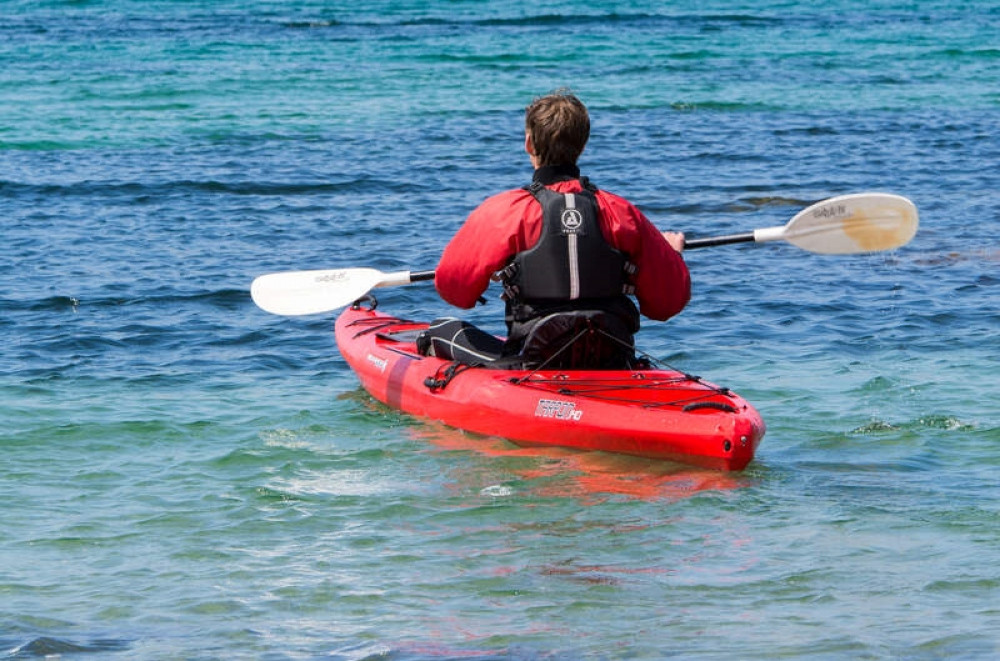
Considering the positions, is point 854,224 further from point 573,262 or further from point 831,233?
point 573,262

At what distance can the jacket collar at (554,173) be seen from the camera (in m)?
5.97

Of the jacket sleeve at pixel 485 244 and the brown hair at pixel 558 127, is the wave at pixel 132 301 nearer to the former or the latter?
the jacket sleeve at pixel 485 244

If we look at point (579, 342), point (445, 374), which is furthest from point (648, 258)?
point (445, 374)

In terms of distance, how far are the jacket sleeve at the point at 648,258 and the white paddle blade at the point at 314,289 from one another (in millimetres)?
1671

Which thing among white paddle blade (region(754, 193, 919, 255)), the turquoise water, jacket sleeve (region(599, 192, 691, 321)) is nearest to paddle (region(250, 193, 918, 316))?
white paddle blade (region(754, 193, 919, 255))

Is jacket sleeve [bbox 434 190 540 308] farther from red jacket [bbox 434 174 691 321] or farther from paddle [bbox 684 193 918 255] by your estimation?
paddle [bbox 684 193 918 255]

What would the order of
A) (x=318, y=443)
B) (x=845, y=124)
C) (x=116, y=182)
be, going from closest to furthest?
(x=318, y=443) < (x=116, y=182) < (x=845, y=124)

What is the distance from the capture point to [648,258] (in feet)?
19.9

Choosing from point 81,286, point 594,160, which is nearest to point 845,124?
point 594,160

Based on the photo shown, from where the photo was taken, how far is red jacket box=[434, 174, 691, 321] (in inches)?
234

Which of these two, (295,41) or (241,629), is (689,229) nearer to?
(241,629)

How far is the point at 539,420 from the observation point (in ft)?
20.6

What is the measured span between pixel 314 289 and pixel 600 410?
2092 mm

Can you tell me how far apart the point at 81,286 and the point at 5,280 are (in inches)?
24.1
